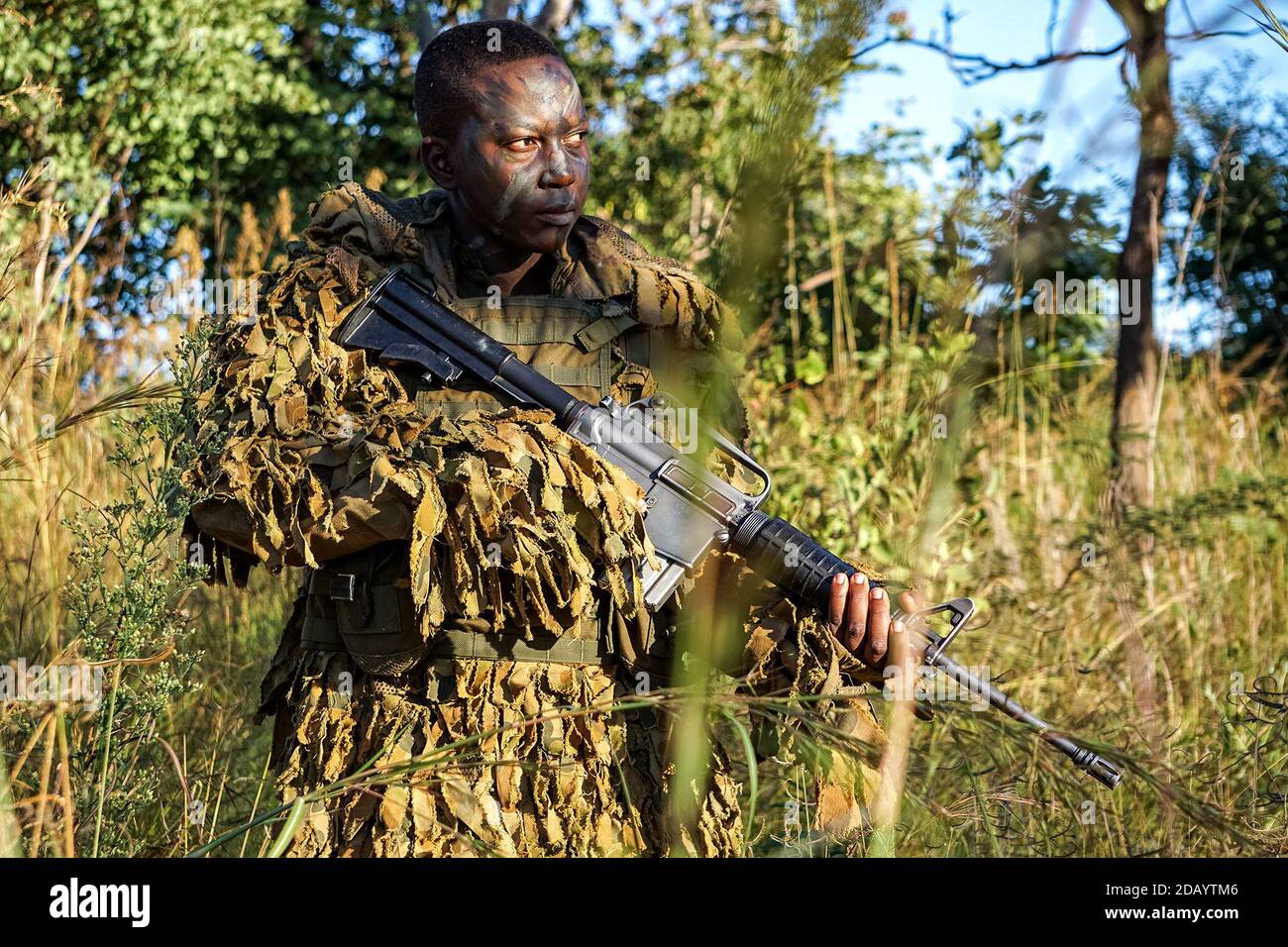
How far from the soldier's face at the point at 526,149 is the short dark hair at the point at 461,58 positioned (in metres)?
0.02

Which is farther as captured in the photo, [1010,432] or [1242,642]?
[1010,432]

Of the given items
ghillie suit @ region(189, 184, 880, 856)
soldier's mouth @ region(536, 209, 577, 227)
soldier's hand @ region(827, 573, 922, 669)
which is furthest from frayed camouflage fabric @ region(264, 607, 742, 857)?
soldier's mouth @ region(536, 209, 577, 227)

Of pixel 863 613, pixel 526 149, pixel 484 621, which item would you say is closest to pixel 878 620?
pixel 863 613

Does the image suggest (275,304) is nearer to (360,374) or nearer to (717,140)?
(360,374)

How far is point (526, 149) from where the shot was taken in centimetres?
205

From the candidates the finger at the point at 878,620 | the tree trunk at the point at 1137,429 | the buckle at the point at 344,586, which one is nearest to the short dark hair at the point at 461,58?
the buckle at the point at 344,586

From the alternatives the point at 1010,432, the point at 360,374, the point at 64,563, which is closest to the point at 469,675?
the point at 360,374

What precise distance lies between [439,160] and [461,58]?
0.18 metres

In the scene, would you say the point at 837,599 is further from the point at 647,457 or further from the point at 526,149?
the point at 526,149

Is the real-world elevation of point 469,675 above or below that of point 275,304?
below
